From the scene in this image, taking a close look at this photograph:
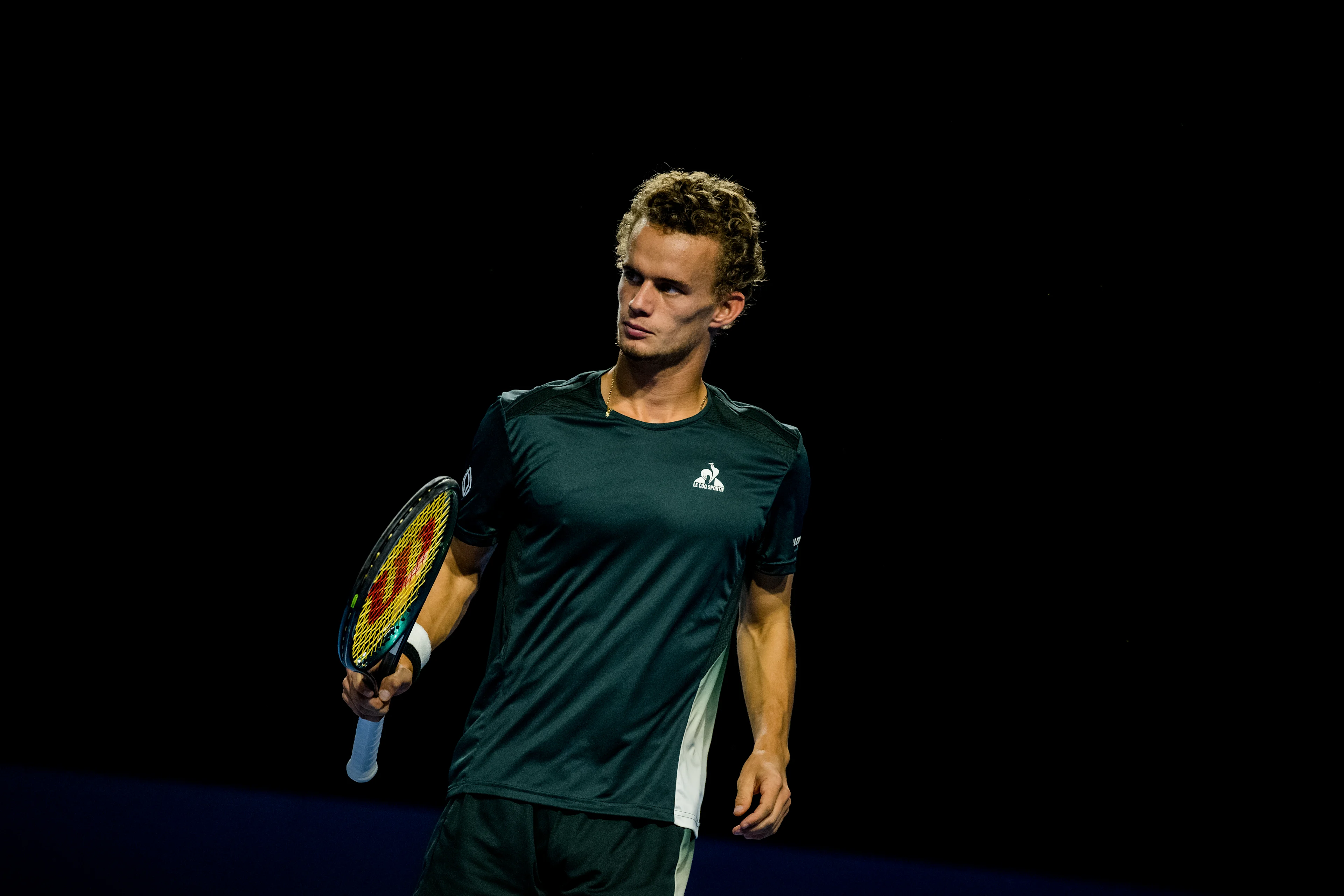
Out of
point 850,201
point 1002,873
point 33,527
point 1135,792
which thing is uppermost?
point 850,201

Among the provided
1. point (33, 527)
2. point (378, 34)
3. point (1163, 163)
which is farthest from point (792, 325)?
point (33, 527)

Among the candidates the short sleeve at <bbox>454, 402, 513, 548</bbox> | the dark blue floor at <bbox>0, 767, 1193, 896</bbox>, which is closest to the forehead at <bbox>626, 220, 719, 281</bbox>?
the short sleeve at <bbox>454, 402, 513, 548</bbox>

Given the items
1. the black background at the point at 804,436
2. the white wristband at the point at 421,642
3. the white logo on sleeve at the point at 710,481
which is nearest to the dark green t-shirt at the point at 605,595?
the white logo on sleeve at the point at 710,481

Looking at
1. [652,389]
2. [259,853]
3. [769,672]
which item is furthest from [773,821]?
[259,853]

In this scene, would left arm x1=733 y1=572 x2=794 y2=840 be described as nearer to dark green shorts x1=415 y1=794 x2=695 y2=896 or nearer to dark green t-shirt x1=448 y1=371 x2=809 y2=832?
dark green t-shirt x1=448 y1=371 x2=809 y2=832

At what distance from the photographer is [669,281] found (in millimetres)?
2105

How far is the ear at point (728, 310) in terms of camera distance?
2219 millimetres

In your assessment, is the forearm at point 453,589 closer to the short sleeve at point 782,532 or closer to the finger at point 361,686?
the finger at point 361,686

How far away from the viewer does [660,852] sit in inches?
76.4

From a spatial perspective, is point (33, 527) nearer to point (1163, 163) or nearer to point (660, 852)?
point (660, 852)

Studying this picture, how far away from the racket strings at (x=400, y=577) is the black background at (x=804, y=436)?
2.11 m

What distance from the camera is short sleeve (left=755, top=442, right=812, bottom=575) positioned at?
2193mm

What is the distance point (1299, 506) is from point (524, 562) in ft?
10.4

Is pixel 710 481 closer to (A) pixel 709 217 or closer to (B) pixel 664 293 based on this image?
(B) pixel 664 293
